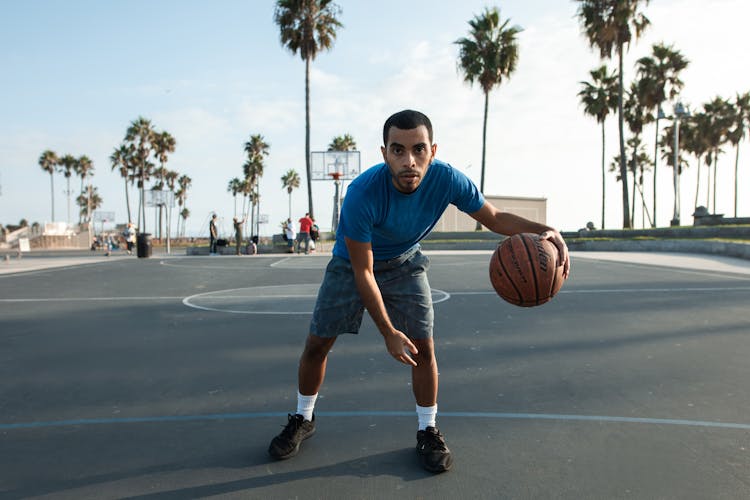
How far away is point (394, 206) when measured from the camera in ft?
8.52

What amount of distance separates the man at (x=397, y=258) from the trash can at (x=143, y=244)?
2131 centimetres

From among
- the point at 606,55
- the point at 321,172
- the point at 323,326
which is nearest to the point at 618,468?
the point at 323,326

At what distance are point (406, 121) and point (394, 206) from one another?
0.41m

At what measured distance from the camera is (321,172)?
98.0ft

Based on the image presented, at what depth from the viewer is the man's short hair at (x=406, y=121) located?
2.42m

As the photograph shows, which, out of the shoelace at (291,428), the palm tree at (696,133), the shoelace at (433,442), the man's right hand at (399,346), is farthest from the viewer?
the palm tree at (696,133)

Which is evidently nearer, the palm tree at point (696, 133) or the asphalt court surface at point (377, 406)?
the asphalt court surface at point (377, 406)

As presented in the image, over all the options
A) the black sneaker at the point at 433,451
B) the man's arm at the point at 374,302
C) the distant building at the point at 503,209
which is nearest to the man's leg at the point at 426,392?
the black sneaker at the point at 433,451

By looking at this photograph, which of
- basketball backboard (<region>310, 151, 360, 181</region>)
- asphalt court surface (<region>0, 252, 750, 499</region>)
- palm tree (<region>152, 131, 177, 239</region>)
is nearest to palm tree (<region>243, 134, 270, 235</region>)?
palm tree (<region>152, 131, 177, 239</region>)

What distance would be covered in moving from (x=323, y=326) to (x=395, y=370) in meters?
1.61

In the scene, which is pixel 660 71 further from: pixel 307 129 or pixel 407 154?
pixel 407 154

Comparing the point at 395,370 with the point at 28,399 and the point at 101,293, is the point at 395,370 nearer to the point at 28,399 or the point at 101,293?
the point at 28,399

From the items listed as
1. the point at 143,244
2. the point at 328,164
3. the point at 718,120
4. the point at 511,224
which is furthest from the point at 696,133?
the point at 511,224

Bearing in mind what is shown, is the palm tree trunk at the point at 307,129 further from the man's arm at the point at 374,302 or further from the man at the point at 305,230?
the man's arm at the point at 374,302
